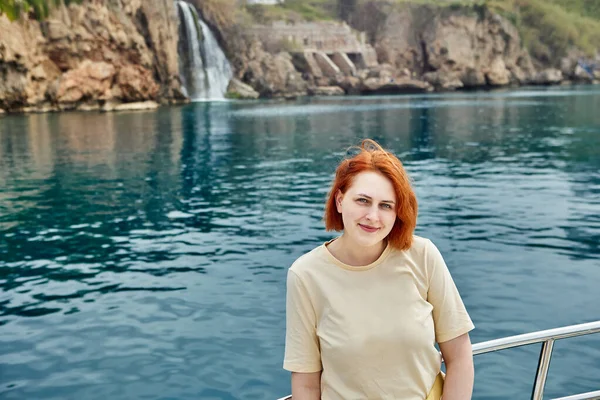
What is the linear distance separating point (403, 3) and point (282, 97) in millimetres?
57024

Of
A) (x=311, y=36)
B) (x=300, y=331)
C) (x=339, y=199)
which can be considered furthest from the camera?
(x=311, y=36)

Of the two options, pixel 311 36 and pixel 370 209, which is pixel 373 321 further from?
pixel 311 36

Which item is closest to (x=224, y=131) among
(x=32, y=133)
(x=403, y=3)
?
(x=32, y=133)

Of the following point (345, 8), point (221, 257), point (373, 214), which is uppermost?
point (345, 8)

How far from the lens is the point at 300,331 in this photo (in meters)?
3.03

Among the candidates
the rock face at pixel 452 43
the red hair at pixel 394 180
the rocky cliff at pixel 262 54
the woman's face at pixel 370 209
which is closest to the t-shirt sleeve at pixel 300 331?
the woman's face at pixel 370 209

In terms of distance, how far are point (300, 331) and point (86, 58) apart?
69.4 m

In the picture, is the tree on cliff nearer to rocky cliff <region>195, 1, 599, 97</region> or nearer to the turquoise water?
rocky cliff <region>195, 1, 599, 97</region>

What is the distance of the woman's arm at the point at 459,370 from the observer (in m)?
3.06

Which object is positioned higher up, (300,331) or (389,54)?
(389,54)

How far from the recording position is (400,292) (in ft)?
9.71

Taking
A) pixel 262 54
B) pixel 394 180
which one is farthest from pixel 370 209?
pixel 262 54

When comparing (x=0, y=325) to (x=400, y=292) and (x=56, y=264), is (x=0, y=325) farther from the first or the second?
(x=400, y=292)

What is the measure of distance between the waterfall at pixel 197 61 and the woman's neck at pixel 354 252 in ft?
277
